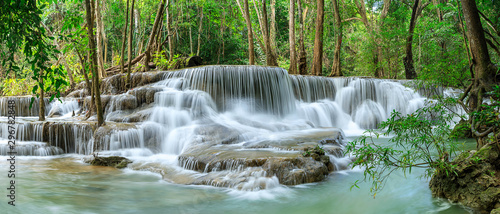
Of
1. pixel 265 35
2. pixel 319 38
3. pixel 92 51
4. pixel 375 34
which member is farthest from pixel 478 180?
pixel 375 34

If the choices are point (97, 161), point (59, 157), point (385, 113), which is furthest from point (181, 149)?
point (385, 113)

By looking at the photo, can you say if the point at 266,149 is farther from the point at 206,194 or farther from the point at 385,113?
the point at 385,113

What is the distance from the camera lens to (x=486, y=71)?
189 inches

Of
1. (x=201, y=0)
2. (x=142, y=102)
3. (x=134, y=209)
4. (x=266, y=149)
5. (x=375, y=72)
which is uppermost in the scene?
(x=201, y=0)

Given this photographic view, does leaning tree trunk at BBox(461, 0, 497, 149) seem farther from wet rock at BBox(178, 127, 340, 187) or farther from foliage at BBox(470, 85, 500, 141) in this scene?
wet rock at BBox(178, 127, 340, 187)

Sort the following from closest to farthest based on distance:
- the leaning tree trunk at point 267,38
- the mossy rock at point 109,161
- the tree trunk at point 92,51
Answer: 1. the mossy rock at point 109,161
2. the tree trunk at point 92,51
3. the leaning tree trunk at point 267,38

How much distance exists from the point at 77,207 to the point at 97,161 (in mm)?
2946

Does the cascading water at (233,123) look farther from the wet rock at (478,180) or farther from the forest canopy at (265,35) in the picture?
the forest canopy at (265,35)

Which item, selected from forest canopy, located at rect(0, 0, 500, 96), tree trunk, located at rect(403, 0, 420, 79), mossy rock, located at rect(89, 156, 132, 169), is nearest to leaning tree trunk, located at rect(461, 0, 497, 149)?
forest canopy, located at rect(0, 0, 500, 96)

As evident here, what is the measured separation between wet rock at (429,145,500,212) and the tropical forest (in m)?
0.01

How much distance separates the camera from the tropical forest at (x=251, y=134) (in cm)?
398

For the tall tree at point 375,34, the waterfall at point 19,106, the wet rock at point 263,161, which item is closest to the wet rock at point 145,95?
the wet rock at point 263,161

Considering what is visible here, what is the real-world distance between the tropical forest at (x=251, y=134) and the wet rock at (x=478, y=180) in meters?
0.01

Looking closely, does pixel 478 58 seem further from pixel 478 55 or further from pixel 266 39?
pixel 266 39
